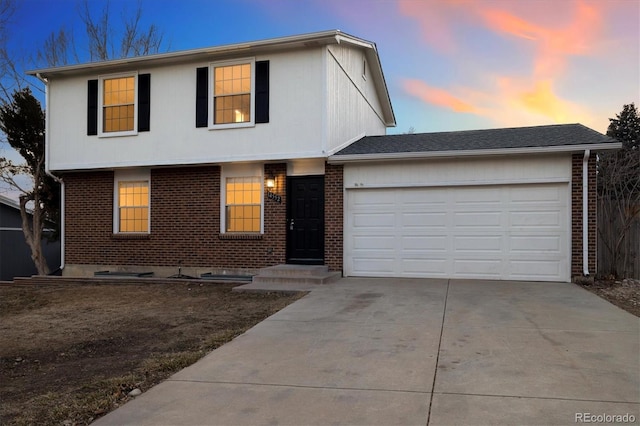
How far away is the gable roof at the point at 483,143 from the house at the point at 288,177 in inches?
1.9

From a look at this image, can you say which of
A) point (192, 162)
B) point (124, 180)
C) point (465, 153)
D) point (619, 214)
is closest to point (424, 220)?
point (465, 153)

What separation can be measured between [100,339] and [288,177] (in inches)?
249

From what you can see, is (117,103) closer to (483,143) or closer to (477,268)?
(483,143)

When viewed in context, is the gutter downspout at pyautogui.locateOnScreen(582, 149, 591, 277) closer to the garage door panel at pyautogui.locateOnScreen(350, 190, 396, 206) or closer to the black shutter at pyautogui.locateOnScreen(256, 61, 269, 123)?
the garage door panel at pyautogui.locateOnScreen(350, 190, 396, 206)

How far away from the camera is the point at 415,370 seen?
4.21 metres

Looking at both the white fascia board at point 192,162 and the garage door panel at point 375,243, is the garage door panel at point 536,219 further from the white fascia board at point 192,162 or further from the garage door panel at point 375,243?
the white fascia board at point 192,162

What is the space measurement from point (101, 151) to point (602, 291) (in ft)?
40.5

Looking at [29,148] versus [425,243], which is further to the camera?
[29,148]

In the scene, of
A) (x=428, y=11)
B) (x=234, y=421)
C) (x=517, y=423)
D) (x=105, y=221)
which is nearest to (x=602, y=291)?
(x=517, y=423)

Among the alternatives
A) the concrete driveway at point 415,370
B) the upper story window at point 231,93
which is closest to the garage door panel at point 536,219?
the concrete driveway at point 415,370

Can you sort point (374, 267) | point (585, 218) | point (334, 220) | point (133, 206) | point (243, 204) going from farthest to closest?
point (133, 206), point (243, 204), point (334, 220), point (374, 267), point (585, 218)

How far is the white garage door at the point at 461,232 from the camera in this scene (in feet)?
31.4

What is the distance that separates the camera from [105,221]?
1254 cm

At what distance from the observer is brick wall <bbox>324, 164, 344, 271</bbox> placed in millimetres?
Result: 10727
